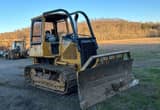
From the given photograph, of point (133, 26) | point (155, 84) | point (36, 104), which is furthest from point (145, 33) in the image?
point (36, 104)

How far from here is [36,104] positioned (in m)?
6.00

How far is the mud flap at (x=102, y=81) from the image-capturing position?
213 inches

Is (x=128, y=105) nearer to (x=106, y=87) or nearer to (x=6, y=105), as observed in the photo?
(x=106, y=87)

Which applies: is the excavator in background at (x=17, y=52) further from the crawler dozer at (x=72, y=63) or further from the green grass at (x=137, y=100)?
the green grass at (x=137, y=100)

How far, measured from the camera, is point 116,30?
41.9 meters

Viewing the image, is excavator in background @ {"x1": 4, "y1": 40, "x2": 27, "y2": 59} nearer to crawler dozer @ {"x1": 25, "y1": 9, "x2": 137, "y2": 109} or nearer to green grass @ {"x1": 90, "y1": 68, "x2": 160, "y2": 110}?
crawler dozer @ {"x1": 25, "y1": 9, "x2": 137, "y2": 109}

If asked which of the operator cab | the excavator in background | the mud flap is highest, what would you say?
the operator cab

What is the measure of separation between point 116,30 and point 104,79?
120 ft

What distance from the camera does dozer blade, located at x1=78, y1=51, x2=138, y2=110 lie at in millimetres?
5434

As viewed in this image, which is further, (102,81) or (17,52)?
(17,52)

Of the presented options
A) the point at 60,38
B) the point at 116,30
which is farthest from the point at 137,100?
the point at 116,30

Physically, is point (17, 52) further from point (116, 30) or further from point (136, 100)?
point (116, 30)

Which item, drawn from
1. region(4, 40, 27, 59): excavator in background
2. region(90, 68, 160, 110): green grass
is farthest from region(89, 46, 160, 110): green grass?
region(4, 40, 27, 59): excavator in background

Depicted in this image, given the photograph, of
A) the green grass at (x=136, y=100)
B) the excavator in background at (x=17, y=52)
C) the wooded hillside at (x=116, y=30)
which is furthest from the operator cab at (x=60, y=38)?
the wooded hillside at (x=116, y=30)
